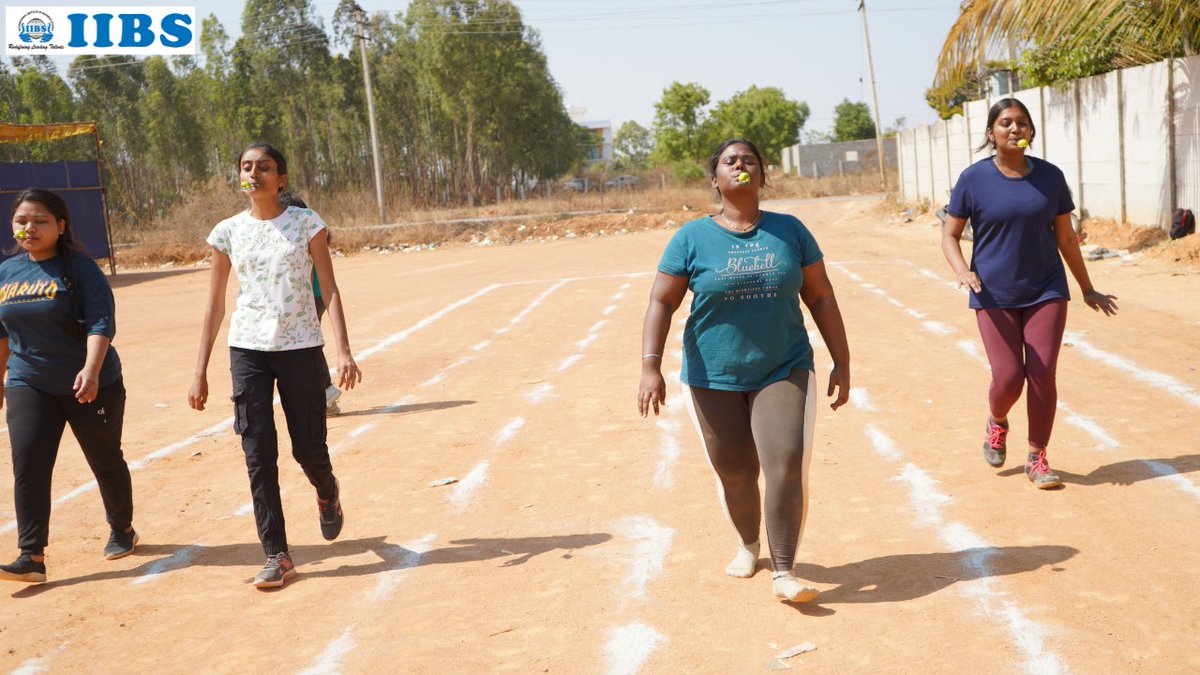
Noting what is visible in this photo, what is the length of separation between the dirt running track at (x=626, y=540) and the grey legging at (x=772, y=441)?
339 mm

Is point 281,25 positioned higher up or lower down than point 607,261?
higher up

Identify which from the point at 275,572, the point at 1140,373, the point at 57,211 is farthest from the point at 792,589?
the point at 1140,373

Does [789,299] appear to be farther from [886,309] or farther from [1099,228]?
[1099,228]

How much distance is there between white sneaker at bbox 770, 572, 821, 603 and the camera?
4.49 metres

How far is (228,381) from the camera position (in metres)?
11.7

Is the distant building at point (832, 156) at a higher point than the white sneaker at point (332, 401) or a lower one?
higher

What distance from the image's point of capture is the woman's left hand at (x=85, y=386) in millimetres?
5336

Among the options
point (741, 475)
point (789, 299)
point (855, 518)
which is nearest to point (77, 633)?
point (741, 475)

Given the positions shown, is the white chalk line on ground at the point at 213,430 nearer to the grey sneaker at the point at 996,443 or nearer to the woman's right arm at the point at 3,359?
the woman's right arm at the point at 3,359

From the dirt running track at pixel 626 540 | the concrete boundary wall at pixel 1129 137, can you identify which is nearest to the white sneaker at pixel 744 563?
the dirt running track at pixel 626 540

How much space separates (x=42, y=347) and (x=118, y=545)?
1.09 meters

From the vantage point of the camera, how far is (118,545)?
19.4 ft

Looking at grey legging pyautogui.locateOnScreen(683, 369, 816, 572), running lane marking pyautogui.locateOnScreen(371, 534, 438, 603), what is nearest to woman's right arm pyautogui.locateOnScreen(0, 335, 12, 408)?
running lane marking pyautogui.locateOnScreen(371, 534, 438, 603)

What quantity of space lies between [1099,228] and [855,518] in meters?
15.3
